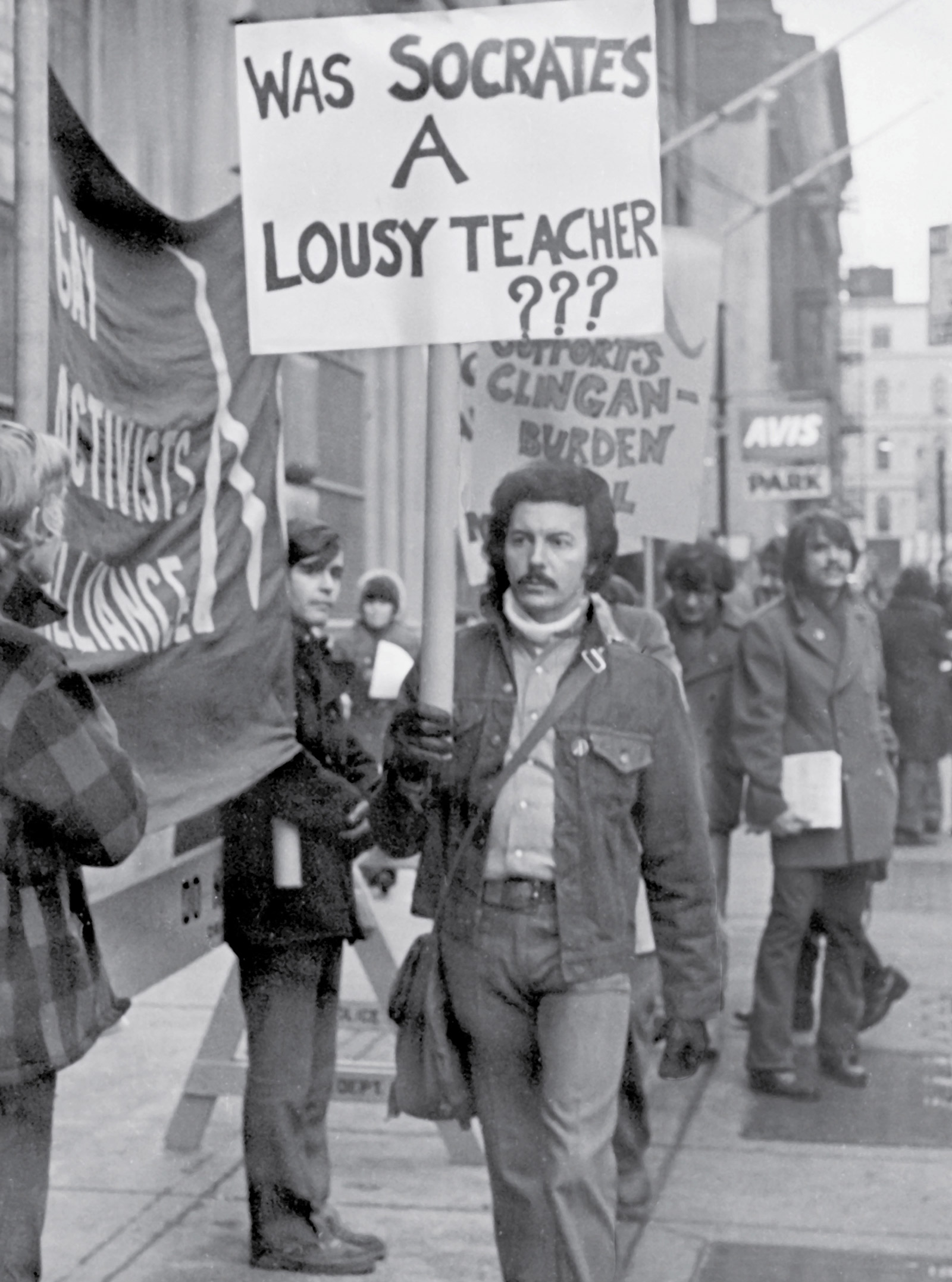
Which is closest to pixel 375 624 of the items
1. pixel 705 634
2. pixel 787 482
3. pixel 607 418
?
pixel 705 634

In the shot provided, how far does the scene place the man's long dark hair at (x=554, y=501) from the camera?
4.25 metres

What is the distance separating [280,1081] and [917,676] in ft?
33.3

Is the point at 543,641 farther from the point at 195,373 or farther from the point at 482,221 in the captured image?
the point at 195,373

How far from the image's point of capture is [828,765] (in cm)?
725

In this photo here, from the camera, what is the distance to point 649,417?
25.6 feet

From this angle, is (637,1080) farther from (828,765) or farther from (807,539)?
(807,539)

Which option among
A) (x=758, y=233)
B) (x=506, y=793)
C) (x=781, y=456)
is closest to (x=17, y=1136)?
(x=506, y=793)

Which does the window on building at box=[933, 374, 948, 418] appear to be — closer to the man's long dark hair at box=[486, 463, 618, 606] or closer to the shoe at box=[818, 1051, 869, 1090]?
the shoe at box=[818, 1051, 869, 1090]

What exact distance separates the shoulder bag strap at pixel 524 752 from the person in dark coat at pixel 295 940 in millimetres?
939

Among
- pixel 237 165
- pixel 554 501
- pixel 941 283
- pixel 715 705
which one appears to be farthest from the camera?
pixel 237 165

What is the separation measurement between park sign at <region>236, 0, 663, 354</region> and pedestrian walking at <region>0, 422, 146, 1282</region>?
117 cm

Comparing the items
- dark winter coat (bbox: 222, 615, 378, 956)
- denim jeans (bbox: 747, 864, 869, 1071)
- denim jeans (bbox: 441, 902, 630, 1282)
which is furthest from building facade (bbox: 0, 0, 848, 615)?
denim jeans (bbox: 441, 902, 630, 1282)

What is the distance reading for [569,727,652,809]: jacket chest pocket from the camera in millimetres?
4148

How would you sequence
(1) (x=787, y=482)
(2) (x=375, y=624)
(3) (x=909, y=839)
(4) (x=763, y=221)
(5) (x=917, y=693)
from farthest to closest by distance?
(4) (x=763, y=221) < (1) (x=787, y=482) < (5) (x=917, y=693) < (3) (x=909, y=839) < (2) (x=375, y=624)
